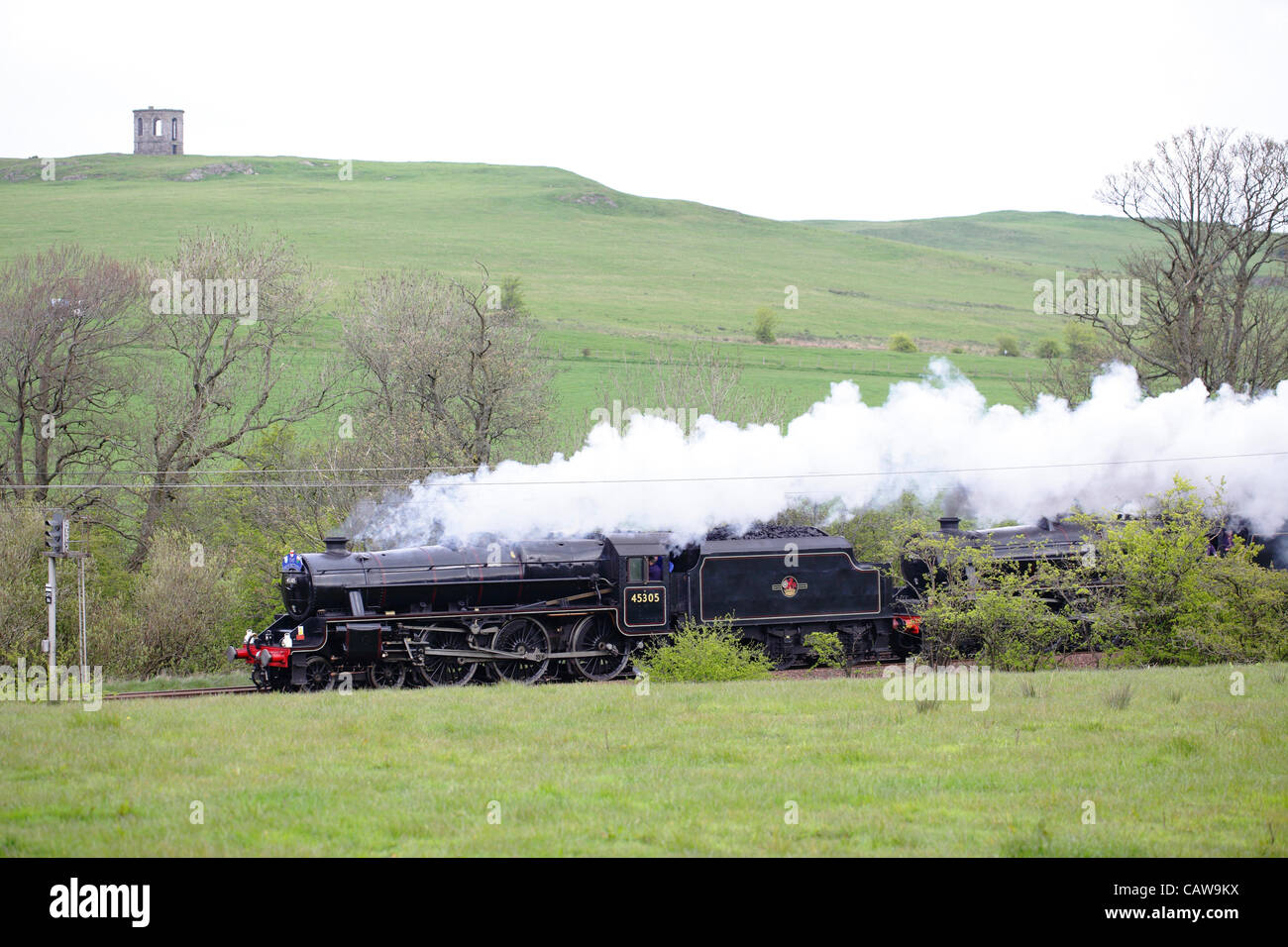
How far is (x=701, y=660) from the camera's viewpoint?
68.4ft

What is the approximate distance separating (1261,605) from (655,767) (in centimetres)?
1583

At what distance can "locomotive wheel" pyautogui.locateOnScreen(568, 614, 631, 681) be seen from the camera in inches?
857

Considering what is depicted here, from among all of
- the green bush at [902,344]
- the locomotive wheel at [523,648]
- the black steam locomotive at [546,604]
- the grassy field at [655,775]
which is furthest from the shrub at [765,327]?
the grassy field at [655,775]

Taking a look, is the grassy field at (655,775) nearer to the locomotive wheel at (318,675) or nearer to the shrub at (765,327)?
the locomotive wheel at (318,675)

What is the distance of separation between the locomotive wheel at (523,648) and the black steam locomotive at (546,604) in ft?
0.08

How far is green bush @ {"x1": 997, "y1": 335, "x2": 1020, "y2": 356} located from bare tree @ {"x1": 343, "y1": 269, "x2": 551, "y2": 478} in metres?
51.2

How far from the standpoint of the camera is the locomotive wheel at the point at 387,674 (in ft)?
67.6

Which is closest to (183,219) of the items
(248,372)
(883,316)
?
(883,316)

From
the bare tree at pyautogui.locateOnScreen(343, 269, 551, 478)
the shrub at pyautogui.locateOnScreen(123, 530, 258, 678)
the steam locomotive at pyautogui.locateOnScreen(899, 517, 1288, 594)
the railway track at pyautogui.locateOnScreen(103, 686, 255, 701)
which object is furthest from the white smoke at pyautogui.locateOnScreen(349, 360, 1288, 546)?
the bare tree at pyautogui.locateOnScreen(343, 269, 551, 478)

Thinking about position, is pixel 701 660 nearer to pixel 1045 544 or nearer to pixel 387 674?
pixel 387 674

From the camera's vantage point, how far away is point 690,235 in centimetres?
12669

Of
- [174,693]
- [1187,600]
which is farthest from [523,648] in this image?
[1187,600]

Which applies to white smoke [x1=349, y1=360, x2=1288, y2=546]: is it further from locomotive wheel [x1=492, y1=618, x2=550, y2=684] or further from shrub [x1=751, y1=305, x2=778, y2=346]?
shrub [x1=751, y1=305, x2=778, y2=346]

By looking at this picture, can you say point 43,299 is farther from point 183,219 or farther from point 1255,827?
point 183,219
